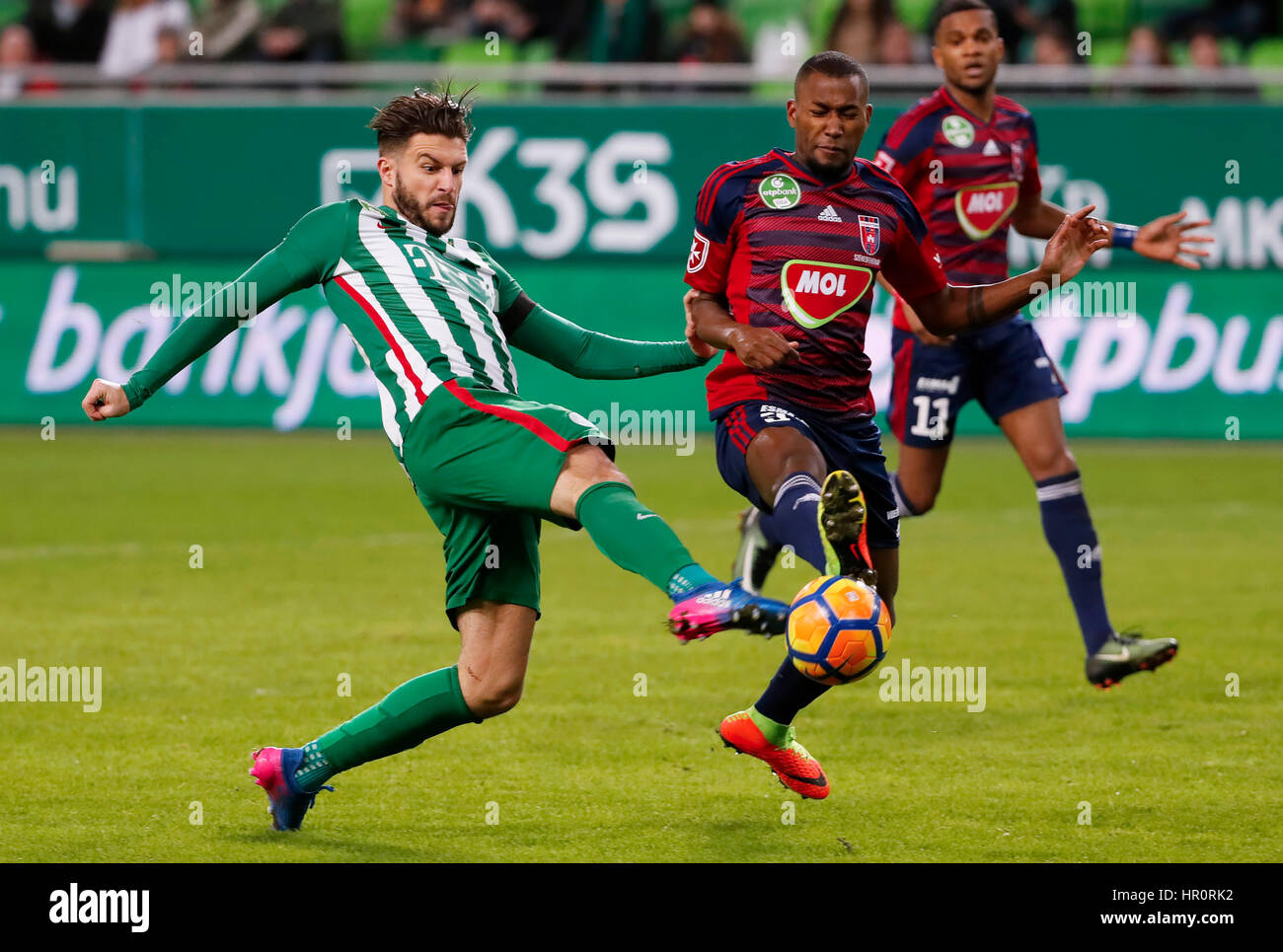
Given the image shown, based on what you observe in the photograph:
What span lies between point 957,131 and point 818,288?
2210 mm

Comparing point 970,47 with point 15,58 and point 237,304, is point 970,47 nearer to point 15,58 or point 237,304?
point 237,304

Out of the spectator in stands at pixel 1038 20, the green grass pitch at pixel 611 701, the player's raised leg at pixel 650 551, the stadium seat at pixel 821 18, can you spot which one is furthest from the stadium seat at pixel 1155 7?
the player's raised leg at pixel 650 551

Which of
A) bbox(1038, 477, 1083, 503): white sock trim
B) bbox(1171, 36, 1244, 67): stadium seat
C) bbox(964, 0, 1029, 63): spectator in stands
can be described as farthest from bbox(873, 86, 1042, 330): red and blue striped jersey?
bbox(1171, 36, 1244, 67): stadium seat

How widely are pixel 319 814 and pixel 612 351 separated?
1.53 metres

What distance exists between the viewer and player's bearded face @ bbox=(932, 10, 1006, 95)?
7.43 meters

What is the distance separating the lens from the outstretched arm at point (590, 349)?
17.6ft

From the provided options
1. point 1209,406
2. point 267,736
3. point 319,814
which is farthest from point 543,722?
point 1209,406

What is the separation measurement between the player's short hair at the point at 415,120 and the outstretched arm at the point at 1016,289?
1568 millimetres

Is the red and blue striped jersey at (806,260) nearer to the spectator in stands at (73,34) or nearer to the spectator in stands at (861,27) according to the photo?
the spectator in stands at (861,27)

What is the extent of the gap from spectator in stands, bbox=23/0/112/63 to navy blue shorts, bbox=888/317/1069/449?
13.1 metres

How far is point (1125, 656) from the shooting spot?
688cm

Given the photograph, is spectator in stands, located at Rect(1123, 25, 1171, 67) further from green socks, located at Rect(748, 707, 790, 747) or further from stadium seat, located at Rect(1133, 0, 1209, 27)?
green socks, located at Rect(748, 707, 790, 747)
